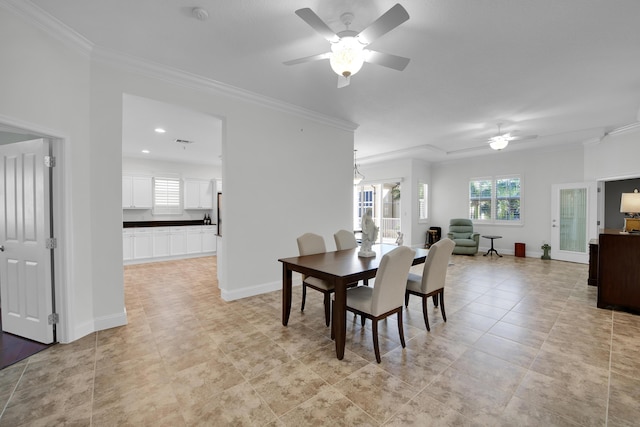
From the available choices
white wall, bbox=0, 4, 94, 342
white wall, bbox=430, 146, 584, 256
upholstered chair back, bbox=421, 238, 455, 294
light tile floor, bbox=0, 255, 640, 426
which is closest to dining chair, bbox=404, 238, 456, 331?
upholstered chair back, bbox=421, 238, 455, 294

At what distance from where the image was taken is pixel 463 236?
745 centimetres

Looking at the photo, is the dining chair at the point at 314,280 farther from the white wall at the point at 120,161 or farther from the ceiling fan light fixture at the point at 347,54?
the ceiling fan light fixture at the point at 347,54

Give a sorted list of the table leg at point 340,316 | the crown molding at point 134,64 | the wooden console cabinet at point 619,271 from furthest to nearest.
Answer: the wooden console cabinet at point 619,271 → the table leg at point 340,316 → the crown molding at point 134,64

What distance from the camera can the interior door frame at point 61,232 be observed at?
252 centimetres

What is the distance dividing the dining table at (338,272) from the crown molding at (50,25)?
113 inches

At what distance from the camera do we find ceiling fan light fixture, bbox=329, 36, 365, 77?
2209 millimetres

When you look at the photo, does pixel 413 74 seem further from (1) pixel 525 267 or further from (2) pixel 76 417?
(1) pixel 525 267

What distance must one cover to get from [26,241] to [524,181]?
9.40 metres

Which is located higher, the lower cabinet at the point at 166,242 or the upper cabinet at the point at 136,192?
the upper cabinet at the point at 136,192

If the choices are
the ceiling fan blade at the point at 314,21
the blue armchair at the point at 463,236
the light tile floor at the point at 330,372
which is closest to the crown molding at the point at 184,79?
the ceiling fan blade at the point at 314,21

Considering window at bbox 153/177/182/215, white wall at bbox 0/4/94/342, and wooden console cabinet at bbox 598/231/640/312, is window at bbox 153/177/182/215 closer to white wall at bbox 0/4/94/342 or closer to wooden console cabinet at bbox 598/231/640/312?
white wall at bbox 0/4/94/342

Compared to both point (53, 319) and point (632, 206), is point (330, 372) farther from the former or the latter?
point (632, 206)

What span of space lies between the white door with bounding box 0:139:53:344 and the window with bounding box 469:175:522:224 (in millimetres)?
8907

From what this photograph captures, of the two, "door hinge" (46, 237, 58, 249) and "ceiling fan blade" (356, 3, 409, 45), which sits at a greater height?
"ceiling fan blade" (356, 3, 409, 45)
